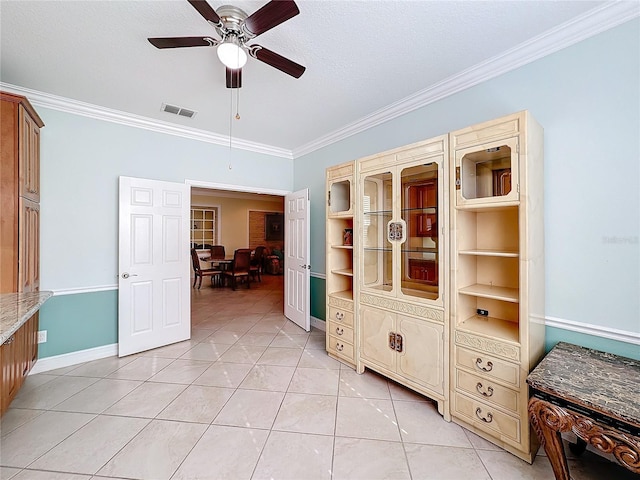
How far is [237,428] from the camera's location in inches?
75.5

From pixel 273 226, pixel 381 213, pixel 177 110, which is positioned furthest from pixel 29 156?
pixel 273 226

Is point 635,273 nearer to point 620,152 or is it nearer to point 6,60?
point 620,152

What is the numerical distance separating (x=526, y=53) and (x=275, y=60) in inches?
71.3

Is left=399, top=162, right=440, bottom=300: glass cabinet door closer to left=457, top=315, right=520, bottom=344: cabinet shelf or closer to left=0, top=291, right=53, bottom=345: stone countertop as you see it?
left=457, top=315, right=520, bottom=344: cabinet shelf

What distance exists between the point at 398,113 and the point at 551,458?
2913mm

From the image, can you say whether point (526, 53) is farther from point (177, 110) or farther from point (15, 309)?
point (15, 309)

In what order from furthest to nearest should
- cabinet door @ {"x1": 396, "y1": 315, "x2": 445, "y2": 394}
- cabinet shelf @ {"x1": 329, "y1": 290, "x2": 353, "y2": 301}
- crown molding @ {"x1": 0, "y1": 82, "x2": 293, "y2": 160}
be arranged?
cabinet shelf @ {"x1": 329, "y1": 290, "x2": 353, "y2": 301} → crown molding @ {"x1": 0, "y1": 82, "x2": 293, "y2": 160} → cabinet door @ {"x1": 396, "y1": 315, "x2": 445, "y2": 394}

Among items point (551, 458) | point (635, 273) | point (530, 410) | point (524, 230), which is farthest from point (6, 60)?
point (635, 273)

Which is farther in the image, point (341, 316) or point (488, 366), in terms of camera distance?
point (341, 316)

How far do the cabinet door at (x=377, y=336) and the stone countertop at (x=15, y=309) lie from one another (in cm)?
235

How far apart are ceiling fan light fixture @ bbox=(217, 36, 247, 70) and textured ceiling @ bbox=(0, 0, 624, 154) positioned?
0.64 ft

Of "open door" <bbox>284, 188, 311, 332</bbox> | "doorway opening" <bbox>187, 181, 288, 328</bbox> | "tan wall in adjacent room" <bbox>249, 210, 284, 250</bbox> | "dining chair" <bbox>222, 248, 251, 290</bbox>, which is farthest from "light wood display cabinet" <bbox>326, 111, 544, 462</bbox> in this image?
"tan wall in adjacent room" <bbox>249, 210, 284, 250</bbox>

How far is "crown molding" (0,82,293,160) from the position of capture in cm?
263

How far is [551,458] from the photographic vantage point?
4.49 ft
